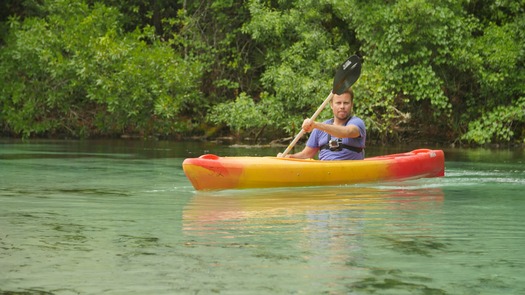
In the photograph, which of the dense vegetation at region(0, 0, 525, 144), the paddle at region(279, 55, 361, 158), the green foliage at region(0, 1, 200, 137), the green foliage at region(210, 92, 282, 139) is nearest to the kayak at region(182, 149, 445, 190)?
the paddle at region(279, 55, 361, 158)

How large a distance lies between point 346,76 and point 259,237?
15.8 feet

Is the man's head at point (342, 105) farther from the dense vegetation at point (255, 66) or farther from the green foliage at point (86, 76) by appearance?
the green foliage at point (86, 76)

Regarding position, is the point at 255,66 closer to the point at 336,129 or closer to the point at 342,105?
the point at 342,105

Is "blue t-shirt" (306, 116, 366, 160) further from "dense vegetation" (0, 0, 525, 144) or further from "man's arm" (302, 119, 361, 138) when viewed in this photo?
"dense vegetation" (0, 0, 525, 144)

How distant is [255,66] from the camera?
21.0 meters

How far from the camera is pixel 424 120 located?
18781mm

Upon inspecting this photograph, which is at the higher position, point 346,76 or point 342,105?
point 346,76

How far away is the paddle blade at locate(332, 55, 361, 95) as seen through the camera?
10296 millimetres

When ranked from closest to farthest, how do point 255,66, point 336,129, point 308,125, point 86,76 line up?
1. point 308,125
2. point 336,129
3. point 86,76
4. point 255,66

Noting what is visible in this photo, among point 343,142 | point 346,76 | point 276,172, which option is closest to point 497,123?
point 346,76

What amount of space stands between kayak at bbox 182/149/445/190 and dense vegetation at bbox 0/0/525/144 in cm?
750

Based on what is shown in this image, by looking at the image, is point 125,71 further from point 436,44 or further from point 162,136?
point 436,44

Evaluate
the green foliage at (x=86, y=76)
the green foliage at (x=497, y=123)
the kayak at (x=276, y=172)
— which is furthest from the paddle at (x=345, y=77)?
the green foliage at (x=86, y=76)

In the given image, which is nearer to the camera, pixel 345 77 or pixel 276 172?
pixel 276 172
